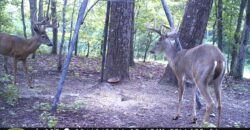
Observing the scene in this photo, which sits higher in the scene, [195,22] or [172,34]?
[195,22]

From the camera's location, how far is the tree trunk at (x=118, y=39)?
959cm

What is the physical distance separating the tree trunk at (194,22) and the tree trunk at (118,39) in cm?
145

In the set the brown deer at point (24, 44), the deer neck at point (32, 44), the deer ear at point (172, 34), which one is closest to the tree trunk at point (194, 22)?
the deer ear at point (172, 34)

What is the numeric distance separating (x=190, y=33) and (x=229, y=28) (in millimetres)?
7643

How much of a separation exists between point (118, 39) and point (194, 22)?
1972 mm

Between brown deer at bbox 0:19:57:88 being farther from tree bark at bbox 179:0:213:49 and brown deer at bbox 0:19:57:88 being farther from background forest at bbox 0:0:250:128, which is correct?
tree bark at bbox 179:0:213:49

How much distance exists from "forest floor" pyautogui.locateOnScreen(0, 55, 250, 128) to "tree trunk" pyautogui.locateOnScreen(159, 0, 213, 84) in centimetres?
123

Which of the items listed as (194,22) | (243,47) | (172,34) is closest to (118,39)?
(194,22)

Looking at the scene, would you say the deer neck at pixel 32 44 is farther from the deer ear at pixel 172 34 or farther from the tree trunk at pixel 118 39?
the deer ear at pixel 172 34

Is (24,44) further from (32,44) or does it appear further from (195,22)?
(195,22)

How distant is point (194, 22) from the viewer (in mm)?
9789

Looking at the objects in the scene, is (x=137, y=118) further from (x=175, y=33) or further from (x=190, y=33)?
(x=190, y=33)

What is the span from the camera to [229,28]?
55.3 ft

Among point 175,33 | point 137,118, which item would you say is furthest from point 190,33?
point 137,118
